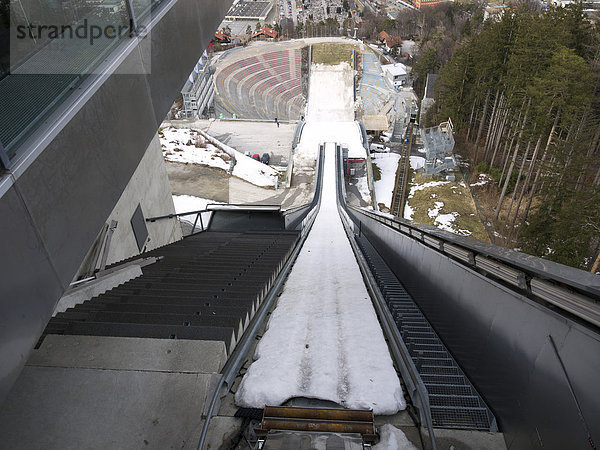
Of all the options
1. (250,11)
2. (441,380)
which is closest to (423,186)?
(441,380)

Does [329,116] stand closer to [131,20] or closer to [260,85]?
[260,85]

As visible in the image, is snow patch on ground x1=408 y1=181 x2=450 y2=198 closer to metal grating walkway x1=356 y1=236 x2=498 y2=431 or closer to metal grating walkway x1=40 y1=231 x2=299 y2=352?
metal grating walkway x1=40 y1=231 x2=299 y2=352

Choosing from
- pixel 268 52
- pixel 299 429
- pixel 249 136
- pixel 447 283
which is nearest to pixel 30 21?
pixel 299 429

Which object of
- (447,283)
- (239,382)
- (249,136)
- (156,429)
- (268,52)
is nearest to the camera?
(156,429)

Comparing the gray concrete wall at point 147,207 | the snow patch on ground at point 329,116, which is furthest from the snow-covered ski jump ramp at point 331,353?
the snow patch on ground at point 329,116

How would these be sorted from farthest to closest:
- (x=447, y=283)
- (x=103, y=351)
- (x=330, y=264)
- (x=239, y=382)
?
→ 1. (x=330, y=264)
2. (x=447, y=283)
3. (x=239, y=382)
4. (x=103, y=351)

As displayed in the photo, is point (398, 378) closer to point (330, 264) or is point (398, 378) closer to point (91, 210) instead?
point (91, 210)

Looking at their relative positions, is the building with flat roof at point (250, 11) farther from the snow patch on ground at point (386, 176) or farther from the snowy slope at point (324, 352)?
the snowy slope at point (324, 352)

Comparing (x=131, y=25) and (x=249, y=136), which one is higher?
(x=131, y=25)
